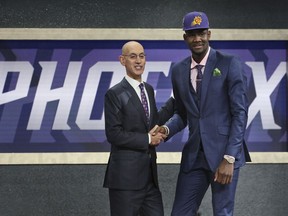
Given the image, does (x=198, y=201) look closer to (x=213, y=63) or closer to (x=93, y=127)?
(x=213, y=63)

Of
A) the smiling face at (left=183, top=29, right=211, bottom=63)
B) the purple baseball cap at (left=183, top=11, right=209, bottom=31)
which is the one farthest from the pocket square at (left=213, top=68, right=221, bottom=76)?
the purple baseball cap at (left=183, top=11, right=209, bottom=31)

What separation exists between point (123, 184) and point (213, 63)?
2.76ft

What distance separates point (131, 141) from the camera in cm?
316

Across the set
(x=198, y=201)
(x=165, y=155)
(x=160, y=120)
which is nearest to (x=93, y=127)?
(x=165, y=155)

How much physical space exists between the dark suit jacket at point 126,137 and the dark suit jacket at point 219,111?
0.26 metres

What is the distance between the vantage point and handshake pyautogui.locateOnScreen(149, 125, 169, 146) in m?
3.23

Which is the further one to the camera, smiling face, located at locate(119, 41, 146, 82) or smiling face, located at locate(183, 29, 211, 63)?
smiling face, located at locate(119, 41, 146, 82)

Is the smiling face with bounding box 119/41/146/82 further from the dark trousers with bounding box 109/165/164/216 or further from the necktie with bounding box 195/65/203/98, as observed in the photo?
the dark trousers with bounding box 109/165/164/216

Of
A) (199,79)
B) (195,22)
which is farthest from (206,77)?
(195,22)

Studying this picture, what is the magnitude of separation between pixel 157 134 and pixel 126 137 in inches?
7.8

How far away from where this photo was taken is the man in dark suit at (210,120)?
3059 mm

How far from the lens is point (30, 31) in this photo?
4566mm

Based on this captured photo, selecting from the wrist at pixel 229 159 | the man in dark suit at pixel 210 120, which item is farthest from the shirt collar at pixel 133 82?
the wrist at pixel 229 159

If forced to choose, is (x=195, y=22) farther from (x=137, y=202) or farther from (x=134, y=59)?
(x=137, y=202)
